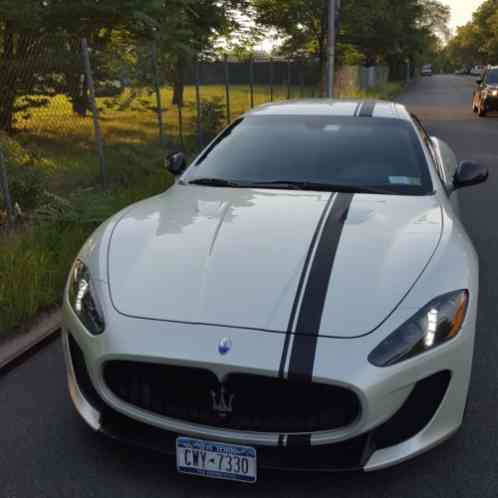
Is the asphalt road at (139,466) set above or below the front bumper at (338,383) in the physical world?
below

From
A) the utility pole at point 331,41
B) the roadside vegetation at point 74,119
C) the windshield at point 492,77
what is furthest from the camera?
the windshield at point 492,77

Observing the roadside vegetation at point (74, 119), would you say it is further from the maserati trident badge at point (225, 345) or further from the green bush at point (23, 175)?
the maserati trident badge at point (225, 345)

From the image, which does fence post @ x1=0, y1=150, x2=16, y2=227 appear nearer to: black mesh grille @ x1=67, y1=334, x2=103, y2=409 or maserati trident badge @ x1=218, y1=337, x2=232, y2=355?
black mesh grille @ x1=67, y1=334, x2=103, y2=409

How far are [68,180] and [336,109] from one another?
437 cm

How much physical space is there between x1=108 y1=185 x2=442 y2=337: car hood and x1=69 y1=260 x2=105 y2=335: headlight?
0.11 m

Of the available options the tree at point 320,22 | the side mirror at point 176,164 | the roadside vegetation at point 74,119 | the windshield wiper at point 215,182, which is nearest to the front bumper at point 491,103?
the tree at point 320,22

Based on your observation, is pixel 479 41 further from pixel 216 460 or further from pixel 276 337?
pixel 216 460

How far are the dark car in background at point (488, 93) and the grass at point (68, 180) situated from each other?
524 inches

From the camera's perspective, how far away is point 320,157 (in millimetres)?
4023

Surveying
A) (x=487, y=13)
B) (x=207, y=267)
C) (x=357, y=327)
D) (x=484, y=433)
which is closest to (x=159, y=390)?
(x=207, y=267)

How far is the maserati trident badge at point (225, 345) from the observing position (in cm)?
238

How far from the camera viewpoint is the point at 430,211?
136 inches

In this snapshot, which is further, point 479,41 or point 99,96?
point 479,41

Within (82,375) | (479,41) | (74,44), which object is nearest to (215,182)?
(82,375)
